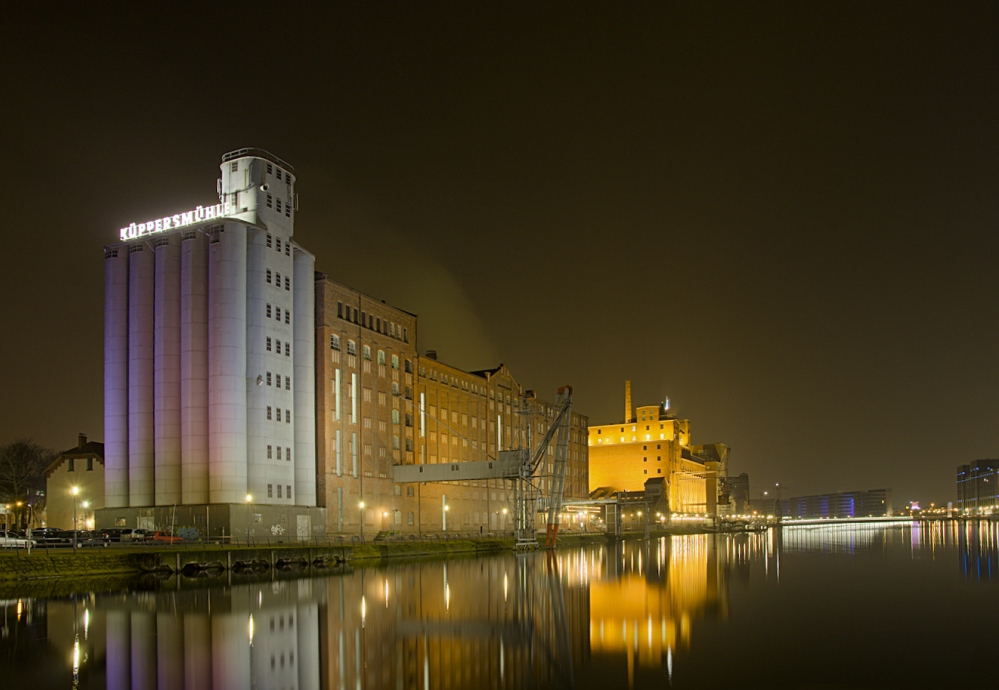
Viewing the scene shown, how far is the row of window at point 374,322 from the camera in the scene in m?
88.3

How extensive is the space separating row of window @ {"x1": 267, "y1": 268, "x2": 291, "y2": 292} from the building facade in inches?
213

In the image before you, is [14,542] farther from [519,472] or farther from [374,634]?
[519,472]

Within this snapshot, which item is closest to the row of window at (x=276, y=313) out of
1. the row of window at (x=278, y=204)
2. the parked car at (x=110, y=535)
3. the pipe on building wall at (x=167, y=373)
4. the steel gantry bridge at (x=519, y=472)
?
the pipe on building wall at (x=167, y=373)

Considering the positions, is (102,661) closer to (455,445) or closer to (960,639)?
(960,639)

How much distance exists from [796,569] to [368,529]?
43644mm

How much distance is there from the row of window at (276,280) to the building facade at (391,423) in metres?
5.42

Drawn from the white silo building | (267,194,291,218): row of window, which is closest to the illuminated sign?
the white silo building

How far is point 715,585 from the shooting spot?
4666 cm

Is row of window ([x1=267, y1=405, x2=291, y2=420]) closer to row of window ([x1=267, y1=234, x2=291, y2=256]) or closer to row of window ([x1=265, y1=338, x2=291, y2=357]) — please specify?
row of window ([x1=265, y1=338, x2=291, y2=357])

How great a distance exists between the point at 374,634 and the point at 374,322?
67.8 metres

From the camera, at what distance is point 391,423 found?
95500 millimetres

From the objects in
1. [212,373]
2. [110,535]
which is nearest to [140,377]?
[212,373]

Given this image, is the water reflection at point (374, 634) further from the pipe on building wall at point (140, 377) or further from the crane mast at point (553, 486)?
the crane mast at point (553, 486)

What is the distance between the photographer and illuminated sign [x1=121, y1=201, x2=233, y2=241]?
7744cm
